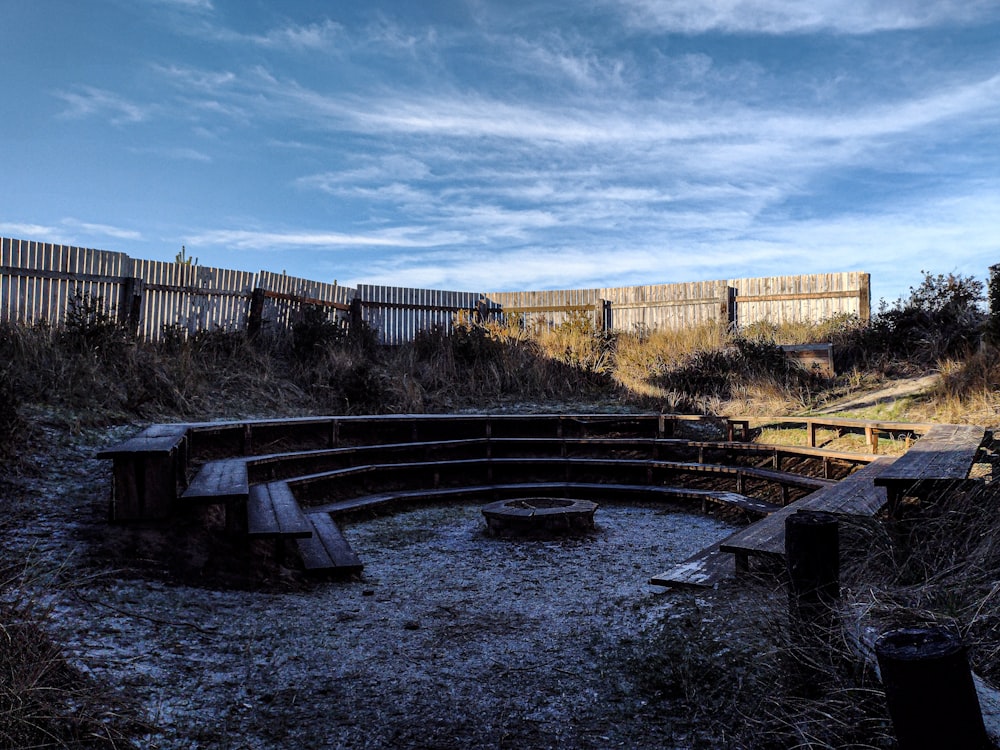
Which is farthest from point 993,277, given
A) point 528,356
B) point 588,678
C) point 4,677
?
point 4,677

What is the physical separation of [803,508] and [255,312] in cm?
1124

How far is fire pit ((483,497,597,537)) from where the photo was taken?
20.5ft

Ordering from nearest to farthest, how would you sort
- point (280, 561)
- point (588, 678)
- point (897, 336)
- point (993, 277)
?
point (588, 678) < point (280, 561) < point (993, 277) < point (897, 336)

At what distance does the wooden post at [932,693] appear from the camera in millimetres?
1590

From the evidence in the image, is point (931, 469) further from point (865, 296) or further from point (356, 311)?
point (356, 311)

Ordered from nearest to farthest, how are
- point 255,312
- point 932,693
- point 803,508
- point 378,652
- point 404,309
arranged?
point 932,693, point 378,652, point 803,508, point 255,312, point 404,309

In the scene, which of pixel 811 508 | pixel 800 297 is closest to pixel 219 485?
pixel 811 508

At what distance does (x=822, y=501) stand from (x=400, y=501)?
178 inches

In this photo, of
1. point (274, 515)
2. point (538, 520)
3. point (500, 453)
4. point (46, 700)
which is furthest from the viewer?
point (500, 453)

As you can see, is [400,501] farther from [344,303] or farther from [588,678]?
[344,303]

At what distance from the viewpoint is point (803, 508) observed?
3852mm

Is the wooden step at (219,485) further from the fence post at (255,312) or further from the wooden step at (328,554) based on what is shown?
the fence post at (255,312)

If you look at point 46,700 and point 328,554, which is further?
point 328,554

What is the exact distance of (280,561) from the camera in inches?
185
